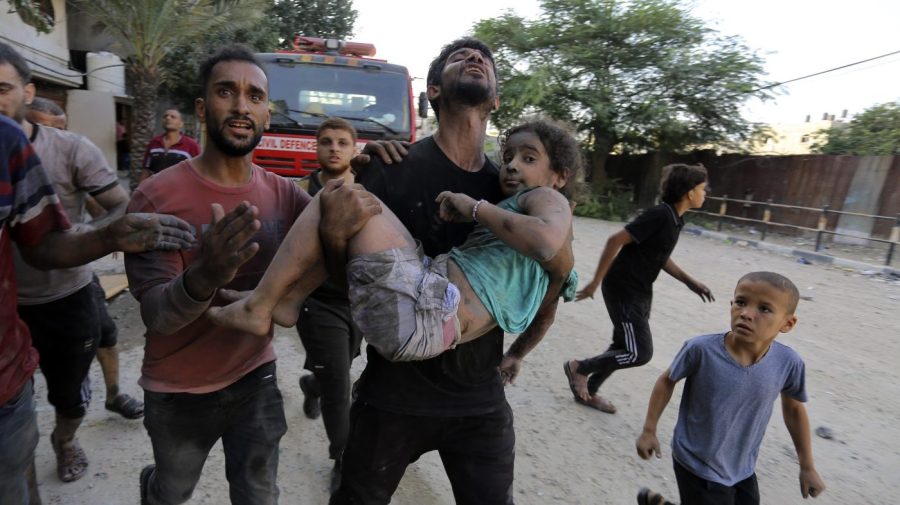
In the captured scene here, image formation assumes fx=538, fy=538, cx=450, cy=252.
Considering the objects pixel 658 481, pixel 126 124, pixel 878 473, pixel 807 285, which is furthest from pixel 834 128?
pixel 126 124

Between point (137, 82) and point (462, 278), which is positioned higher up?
point (137, 82)

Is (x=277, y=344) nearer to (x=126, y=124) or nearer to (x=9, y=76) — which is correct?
(x=9, y=76)

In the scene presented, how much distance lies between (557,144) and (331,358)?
154 cm

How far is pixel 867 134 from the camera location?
14586mm

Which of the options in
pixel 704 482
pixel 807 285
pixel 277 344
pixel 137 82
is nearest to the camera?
pixel 704 482

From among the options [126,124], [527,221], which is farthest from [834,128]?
[126,124]

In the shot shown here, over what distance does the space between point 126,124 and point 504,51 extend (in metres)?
12.5

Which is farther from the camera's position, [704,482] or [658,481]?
[658,481]

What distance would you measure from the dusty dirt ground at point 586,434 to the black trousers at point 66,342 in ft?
1.51

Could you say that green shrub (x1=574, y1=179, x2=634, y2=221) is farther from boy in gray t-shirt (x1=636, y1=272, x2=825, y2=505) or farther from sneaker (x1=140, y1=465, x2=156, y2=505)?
sneaker (x1=140, y1=465, x2=156, y2=505)

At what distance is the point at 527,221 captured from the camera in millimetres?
1601

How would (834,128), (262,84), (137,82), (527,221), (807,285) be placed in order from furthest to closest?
(834,128)
(137,82)
(807,285)
(262,84)
(527,221)

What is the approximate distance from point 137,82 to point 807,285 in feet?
42.1

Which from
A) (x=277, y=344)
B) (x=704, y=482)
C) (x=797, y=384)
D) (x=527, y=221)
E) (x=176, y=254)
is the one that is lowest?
(x=277, y=344)
